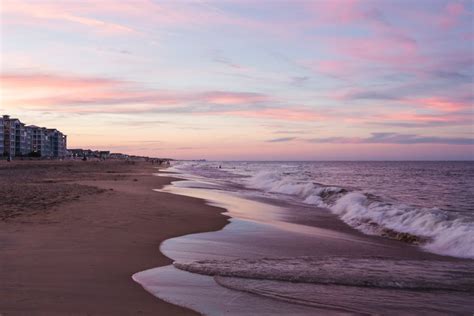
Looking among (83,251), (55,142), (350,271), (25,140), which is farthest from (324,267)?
(55,142)

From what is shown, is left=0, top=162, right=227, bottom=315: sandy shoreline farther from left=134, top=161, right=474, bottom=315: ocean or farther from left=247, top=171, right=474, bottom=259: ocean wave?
left=247, top=171, right=474, bottom=259: ocean wave

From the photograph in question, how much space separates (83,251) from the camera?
27.2 ft

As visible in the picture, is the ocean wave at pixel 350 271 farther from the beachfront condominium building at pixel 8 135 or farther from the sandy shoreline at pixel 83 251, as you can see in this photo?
A: the beachfront condominium building at pixel 8 135

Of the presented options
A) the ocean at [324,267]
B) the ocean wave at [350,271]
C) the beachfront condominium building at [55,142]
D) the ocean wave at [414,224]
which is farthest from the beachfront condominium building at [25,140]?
the ocean wave at [350,271]

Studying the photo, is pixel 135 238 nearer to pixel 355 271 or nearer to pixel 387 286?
pixel 355 271

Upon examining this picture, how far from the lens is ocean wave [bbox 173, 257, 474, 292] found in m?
7.06

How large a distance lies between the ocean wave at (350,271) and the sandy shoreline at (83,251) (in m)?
1.29

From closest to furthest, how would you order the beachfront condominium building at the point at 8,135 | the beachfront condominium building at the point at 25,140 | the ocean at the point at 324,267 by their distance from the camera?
the ocean at the point at 324,267
the beachfront condominium building at the point at 25,140
the beachfront condominium building at the point at 8,135

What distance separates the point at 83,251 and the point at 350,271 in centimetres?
493

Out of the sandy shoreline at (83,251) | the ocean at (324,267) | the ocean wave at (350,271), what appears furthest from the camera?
the ocean wave at (350,271)

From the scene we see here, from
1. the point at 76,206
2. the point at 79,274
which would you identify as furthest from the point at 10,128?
the point at 79,274

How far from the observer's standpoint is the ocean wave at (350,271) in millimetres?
7059

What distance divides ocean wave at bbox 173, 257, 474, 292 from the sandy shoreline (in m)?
1.29

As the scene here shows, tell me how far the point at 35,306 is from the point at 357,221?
12.1 m
